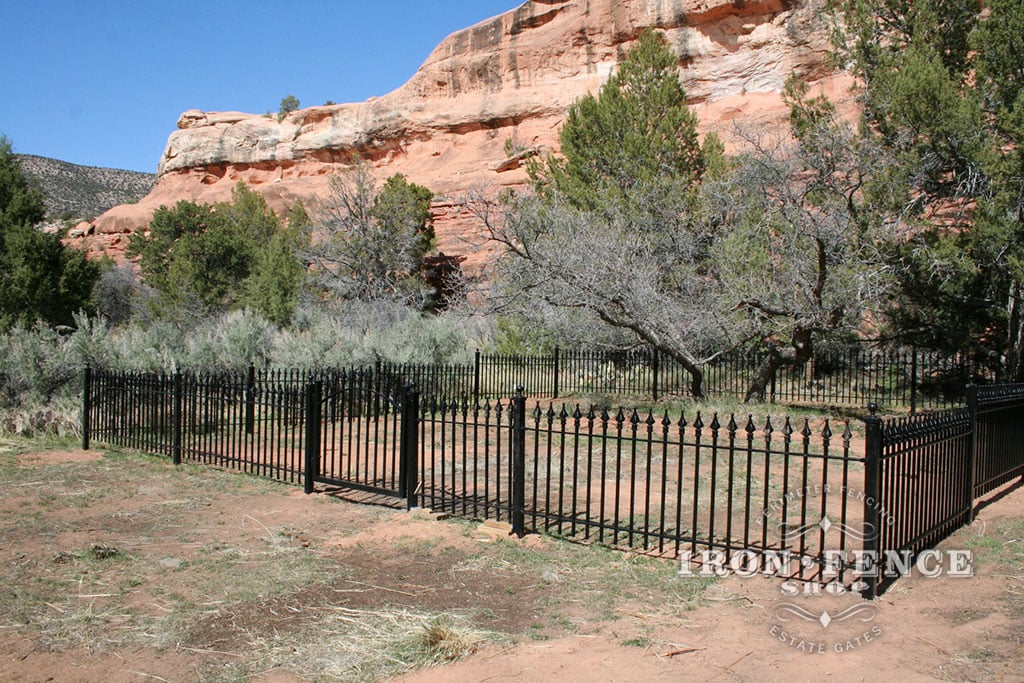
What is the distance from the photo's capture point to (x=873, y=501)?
490 cm

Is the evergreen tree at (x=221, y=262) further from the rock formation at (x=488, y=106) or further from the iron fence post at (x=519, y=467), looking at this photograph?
the iron fence post at (x=519, y=467)

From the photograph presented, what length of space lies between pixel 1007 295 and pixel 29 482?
62.8 ft

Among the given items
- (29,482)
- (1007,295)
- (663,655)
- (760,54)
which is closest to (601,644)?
(663,655)

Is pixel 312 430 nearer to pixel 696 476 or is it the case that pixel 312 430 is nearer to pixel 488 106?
pixel 696 476

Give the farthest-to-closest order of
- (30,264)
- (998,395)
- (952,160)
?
(30,264) → (952,160) → (998,395)

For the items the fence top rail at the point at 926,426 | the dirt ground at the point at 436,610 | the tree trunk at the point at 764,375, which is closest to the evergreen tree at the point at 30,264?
the dirt ground at the point at 436,610

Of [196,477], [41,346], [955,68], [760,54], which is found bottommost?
[196,477]

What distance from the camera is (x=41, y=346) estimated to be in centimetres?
1309

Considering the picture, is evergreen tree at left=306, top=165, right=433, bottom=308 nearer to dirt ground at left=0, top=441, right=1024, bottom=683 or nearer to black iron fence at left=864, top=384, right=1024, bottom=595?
dirt ground at left=0, top=441, right=1024, bottom=683

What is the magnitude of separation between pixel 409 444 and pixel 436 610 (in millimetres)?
2642

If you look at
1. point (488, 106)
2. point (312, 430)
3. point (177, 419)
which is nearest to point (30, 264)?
point (177, 419)

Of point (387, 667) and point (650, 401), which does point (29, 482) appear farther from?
point (650, 401)

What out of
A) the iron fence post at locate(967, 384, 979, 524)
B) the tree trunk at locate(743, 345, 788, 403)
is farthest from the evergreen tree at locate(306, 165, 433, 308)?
the iron fence post at locate(967, 384, 979, 524)

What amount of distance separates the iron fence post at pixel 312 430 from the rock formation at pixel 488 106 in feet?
101
